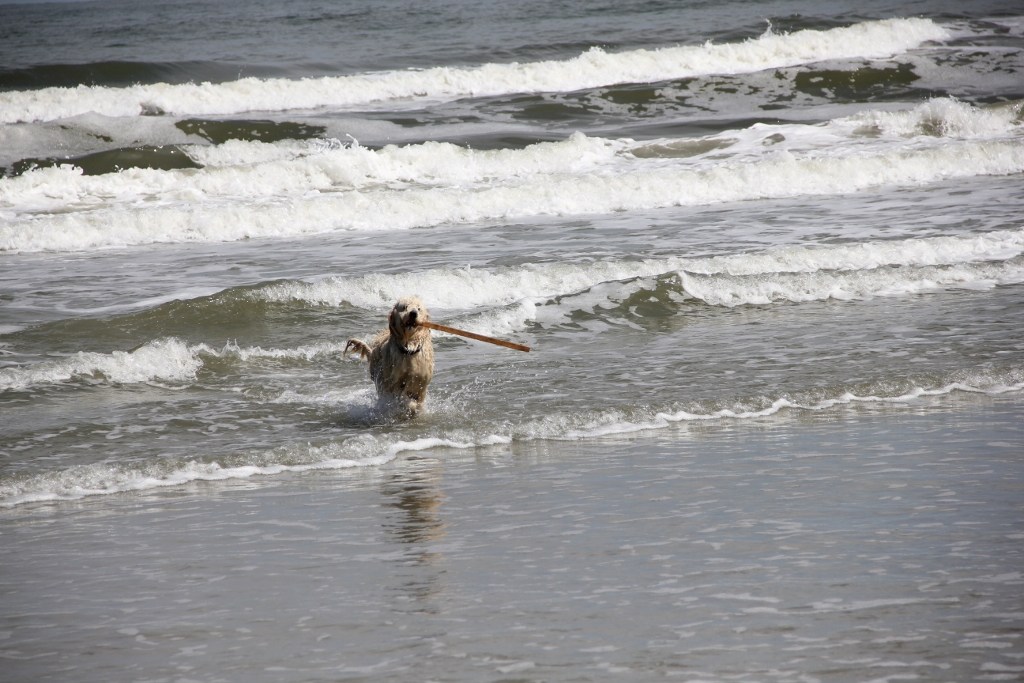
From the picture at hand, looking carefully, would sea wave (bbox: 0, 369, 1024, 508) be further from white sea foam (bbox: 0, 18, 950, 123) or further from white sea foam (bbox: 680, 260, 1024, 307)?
white sea foam (bbox: 0, 18, 950, 123)

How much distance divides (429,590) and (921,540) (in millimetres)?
2057

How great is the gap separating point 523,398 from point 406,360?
3.17ft

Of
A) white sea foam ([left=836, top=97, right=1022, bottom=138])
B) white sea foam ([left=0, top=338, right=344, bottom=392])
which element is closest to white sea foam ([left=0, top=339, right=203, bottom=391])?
white sea foam ([left=0, top=338, right=344, bottom=392])

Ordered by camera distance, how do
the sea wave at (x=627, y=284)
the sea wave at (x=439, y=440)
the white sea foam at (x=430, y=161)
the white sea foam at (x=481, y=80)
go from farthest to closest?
the white sea foam at (x=481, y=80) → the white sea foam at (x=430, y=161) → the sea wave at (x=627, y=284) → the sea wave at (x=439, y=440)

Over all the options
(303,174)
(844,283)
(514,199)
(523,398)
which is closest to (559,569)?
(523,398)

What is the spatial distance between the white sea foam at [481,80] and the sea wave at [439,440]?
21.4m

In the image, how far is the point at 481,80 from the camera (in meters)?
30.4

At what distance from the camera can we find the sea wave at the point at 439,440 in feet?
21.9

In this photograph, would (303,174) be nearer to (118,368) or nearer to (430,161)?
(430,161)

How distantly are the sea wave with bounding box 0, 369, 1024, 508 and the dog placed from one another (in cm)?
38

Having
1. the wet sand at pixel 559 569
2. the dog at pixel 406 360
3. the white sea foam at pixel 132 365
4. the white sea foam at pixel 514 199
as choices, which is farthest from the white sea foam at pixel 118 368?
the white sea foam at pixel 514 199

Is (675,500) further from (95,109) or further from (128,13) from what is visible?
(128,13)

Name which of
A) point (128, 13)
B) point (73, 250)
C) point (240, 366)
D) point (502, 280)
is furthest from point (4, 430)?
point (128, 13)

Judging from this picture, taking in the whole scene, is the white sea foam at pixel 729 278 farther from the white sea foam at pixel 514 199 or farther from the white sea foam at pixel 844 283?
the white sea foam at pixel 514 199
